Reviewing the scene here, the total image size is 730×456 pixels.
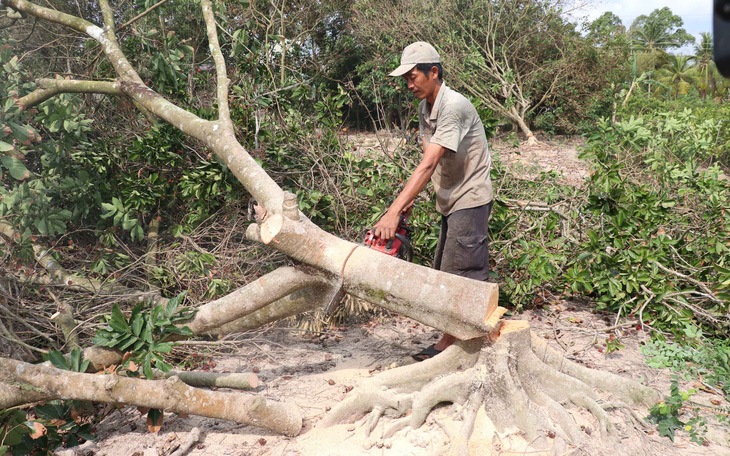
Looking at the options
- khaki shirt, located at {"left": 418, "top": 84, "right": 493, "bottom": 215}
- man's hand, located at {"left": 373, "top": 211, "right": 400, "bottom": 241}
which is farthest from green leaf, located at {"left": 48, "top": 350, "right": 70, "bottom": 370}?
khaki shirt, located at {"left": 418, "top": 84, "right": 493, "bottom": 215}

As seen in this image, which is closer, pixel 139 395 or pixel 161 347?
pixel 139 395

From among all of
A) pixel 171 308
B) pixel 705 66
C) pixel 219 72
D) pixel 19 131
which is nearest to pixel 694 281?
pixel 171 308

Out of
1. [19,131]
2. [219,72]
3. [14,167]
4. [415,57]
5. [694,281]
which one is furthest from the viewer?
[219,72]

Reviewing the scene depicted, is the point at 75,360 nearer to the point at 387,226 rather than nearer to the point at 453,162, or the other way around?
the point at 387,226

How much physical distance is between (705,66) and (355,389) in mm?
40586

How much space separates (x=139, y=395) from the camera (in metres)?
2.74

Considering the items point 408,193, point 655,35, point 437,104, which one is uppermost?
point 655,35

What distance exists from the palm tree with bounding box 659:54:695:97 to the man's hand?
1472 inches

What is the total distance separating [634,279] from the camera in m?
3.99

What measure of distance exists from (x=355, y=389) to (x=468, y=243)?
4.10ft

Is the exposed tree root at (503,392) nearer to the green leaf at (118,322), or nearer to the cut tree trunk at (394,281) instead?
the cut tree trunk at (394,281)

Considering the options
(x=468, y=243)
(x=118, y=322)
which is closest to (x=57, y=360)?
(x=118, y=322)

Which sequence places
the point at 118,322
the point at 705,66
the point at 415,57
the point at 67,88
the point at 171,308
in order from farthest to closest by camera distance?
1. the point at 705,66
2. the point at 67,88
3. the point at 415,57
4. the point at 171,308
5. the point at 118,322

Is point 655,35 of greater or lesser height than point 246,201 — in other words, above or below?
above
